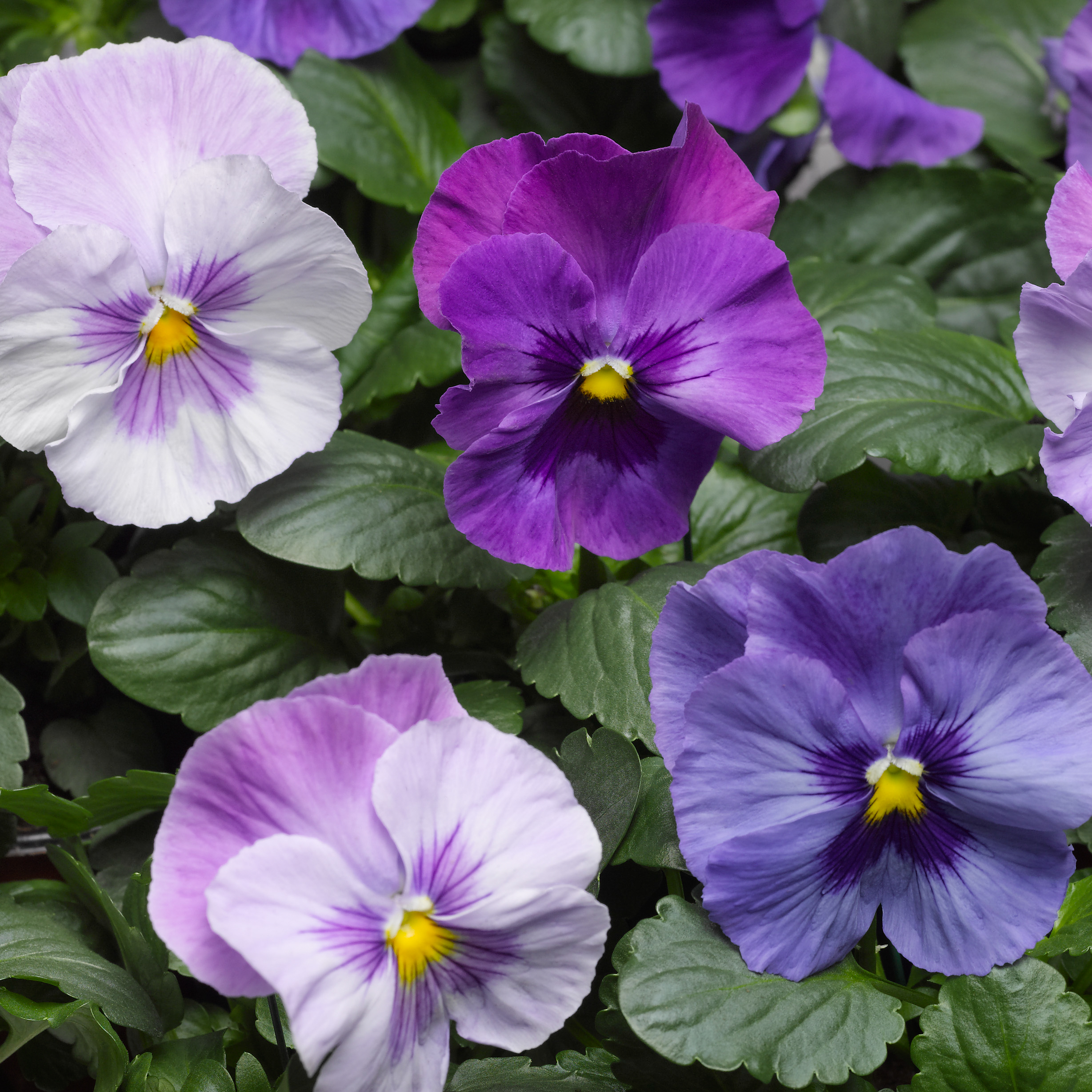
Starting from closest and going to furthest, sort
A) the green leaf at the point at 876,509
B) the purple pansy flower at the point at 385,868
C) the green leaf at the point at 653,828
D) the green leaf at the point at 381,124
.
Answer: the purple pansy flower at the point at 385,868, the green leaf at the point at 653,828, the green leaf at the point at 876,509, the green leaf at the point at 381,124

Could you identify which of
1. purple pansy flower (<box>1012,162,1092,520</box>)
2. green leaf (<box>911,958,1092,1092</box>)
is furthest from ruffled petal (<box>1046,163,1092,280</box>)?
green leaf (<box>911,958,1092,1092</box>)

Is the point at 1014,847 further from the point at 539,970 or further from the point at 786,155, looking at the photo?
the point at 786,155

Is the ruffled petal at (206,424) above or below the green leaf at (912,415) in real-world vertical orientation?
above

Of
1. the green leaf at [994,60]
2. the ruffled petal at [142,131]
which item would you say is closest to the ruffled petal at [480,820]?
the ruffled petal at [142,131]

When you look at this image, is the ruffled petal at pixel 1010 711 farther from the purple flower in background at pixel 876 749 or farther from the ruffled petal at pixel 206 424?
the ruffled petal at pixel 206 424

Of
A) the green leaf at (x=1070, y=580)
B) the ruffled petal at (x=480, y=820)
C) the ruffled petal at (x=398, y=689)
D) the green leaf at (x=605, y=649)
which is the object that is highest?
the ruffled petal at (x=398, y=689)
